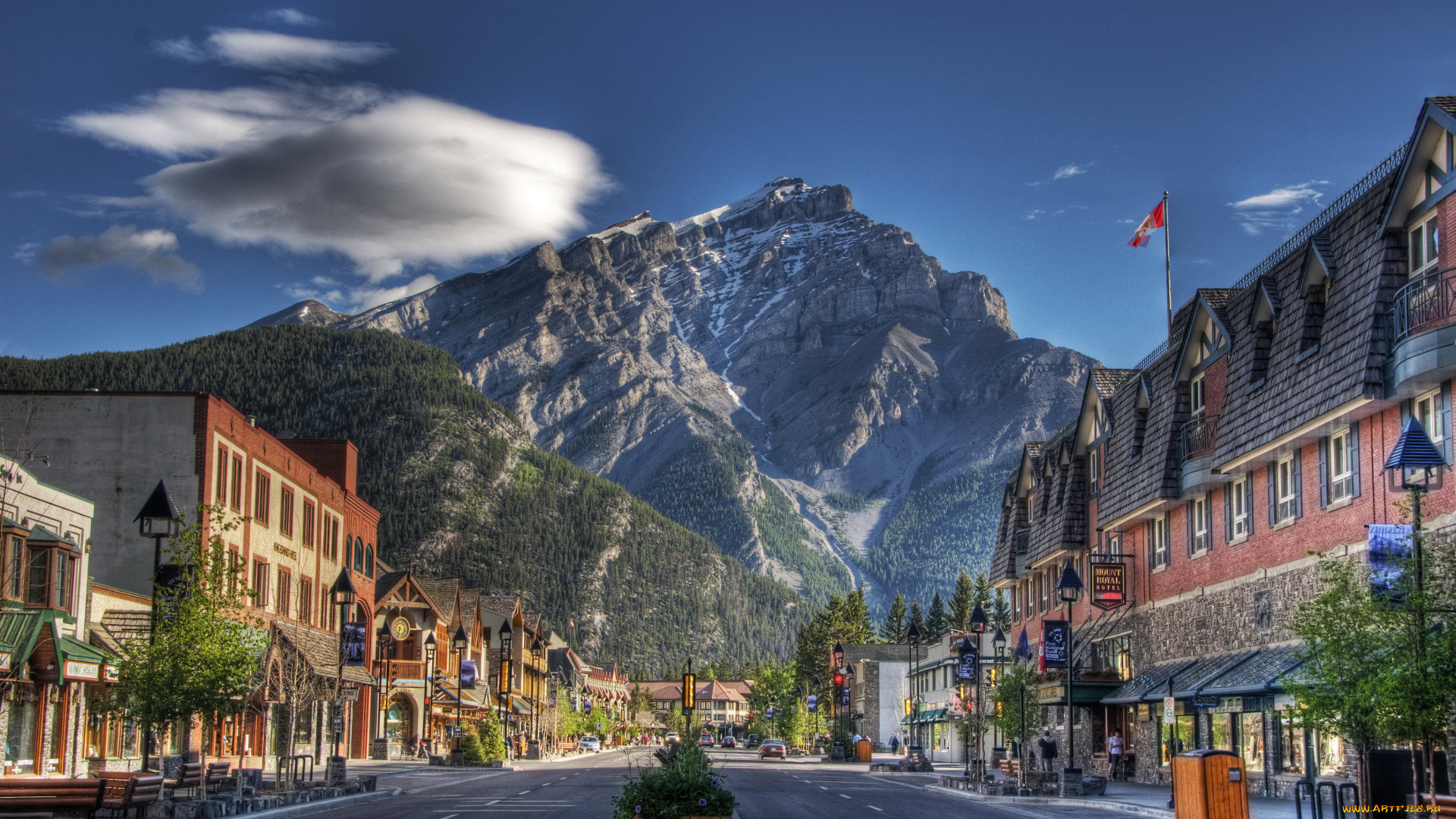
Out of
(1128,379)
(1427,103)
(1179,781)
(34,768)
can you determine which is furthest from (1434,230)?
(34,768)

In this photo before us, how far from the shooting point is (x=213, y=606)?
97.8ft

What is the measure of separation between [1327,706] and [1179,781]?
513cm

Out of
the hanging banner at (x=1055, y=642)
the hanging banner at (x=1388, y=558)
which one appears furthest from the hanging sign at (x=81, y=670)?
the hanging banner at (x=1055, y=642)

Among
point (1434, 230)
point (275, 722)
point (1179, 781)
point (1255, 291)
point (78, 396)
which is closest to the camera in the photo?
point (1179, 781)

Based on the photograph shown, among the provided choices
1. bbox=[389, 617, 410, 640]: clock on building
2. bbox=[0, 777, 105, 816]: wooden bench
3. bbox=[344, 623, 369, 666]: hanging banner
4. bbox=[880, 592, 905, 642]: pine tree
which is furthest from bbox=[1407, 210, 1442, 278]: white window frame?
bbox=[880, 592, 905, 642]: pine tree

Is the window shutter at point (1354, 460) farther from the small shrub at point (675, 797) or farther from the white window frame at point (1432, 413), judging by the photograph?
the small shrub at point (675, 797)

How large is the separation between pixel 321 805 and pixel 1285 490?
26.4 meters

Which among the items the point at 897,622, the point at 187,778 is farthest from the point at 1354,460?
the point at 897,622

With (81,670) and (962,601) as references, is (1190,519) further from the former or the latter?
(962,601)

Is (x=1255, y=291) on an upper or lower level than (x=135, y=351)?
lower

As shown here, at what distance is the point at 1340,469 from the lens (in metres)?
32.1

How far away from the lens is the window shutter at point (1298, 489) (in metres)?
34.2

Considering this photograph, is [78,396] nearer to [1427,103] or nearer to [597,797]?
[597,797]

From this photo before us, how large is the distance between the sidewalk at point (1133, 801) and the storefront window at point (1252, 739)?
161 centimetres
